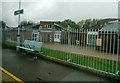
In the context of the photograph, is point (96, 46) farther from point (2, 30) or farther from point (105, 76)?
point (2, 30)

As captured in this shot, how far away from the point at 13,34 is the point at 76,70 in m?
13.4

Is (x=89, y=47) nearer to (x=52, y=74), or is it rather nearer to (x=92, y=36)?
(x=92, y=36)

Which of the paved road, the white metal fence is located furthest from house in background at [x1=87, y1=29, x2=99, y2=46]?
the paved road

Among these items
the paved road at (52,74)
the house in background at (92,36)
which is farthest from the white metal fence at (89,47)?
the paved road at (52,74)

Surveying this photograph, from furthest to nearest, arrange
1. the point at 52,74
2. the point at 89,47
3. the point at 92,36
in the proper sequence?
the point at 89,47, the point at 92,36, the point at 52,74

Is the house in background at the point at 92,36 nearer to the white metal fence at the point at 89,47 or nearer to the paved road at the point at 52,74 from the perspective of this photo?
the white metal fence at the point at 89,47

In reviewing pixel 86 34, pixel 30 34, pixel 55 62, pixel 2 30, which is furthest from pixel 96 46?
pixel 2 30

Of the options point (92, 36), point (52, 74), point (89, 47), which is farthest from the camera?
point (89, 47)

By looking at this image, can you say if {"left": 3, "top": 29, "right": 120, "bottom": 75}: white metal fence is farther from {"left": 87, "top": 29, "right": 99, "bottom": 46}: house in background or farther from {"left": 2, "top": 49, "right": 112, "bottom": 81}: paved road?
{"left": 2, "top": 49, "right": 112, "bottom": 81}: paved road

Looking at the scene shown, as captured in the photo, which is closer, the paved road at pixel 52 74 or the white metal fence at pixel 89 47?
the paved road at pixel 52 74

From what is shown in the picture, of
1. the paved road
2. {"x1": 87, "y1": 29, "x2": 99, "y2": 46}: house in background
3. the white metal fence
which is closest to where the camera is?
the paved road

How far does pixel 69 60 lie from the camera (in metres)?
10.2

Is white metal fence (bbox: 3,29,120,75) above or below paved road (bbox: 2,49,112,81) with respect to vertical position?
above

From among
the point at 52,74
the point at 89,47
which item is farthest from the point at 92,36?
the point at 52,74
